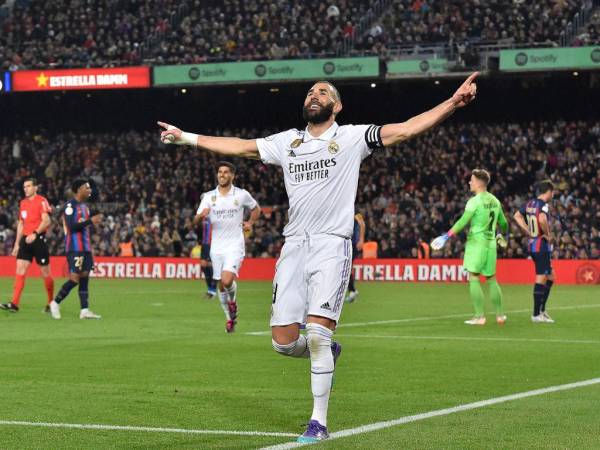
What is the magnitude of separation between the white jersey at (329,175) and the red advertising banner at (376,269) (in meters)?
25.7

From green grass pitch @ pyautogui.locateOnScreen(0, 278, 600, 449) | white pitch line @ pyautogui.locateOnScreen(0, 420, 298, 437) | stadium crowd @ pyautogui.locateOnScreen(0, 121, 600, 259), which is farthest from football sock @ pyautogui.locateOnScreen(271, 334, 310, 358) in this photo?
stadium crowd @ pyautogui.locateOnScreen(0, 121, 600, 259)

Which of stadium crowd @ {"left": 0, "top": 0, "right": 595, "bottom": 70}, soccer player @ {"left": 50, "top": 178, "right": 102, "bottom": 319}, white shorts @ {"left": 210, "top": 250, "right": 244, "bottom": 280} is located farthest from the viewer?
stadium crowd @ {"left": 0, "top": 0, "right": 595, "bottom": 70}

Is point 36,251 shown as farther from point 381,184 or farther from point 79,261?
point 381,184

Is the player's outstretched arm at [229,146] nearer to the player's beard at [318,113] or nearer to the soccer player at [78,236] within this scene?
the player's beard at [318,113]

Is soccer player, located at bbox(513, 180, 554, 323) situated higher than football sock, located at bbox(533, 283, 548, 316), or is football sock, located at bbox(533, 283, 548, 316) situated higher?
soccer player, located at bbox(513, 180, 554, 323)

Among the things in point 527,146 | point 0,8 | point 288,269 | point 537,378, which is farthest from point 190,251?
point 288,269

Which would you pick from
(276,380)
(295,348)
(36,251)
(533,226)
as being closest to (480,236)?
(533,226)

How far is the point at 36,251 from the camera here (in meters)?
21.2

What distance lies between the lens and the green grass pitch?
783 centimetres

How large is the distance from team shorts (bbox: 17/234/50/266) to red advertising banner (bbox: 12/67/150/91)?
1015 inches

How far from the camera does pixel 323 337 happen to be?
8.02 m

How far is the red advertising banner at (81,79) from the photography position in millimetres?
46594

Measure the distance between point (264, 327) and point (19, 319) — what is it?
4.57m

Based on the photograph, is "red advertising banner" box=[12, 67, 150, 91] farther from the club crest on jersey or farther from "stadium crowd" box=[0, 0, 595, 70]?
the club crest on jersey
